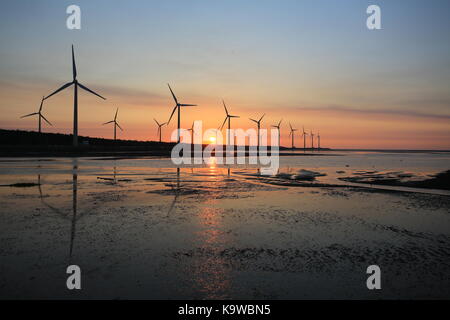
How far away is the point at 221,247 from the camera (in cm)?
869

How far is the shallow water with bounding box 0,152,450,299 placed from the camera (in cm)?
616

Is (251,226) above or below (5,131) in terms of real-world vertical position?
below

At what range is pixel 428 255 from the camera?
812 cm

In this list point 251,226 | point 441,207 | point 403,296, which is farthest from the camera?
point 441,207

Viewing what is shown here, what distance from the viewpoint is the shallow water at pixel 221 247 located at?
243 inches

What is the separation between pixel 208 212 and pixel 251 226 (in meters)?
2.77

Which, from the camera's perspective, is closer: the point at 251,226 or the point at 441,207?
the point at 251,226

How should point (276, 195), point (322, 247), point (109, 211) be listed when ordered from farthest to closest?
1. point (276, 195)
2. point (109, 211)
3. point (322, 247)
